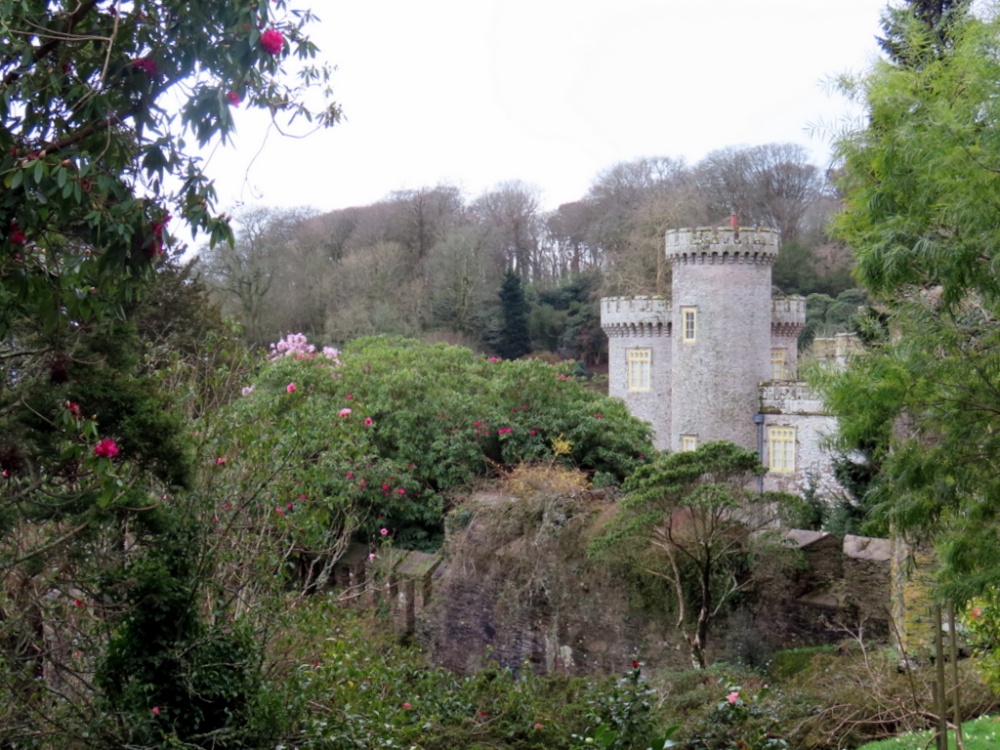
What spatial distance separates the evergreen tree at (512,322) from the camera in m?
42.4

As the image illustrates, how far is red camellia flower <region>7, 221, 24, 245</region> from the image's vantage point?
365 cm

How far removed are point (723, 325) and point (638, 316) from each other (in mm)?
3235

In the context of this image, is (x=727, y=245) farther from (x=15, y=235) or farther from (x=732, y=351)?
(x=15, y=235)

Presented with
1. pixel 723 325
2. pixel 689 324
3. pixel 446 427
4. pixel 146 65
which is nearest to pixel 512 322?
pixel 689 324

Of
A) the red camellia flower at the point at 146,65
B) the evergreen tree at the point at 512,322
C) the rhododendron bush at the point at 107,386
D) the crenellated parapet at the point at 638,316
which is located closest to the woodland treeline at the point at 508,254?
the evergreen tree at the point at 512,322

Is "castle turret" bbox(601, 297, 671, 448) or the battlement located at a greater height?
the battlement

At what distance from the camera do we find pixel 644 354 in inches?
1208

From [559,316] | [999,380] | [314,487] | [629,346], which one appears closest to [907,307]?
[999,380]

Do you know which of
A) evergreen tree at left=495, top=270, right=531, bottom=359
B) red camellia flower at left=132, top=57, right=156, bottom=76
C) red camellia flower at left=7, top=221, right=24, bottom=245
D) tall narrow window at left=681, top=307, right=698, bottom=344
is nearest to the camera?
red camellia flower at left=7, top=221, right=24, bottom=245

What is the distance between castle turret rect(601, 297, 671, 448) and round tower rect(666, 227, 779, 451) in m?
1.93

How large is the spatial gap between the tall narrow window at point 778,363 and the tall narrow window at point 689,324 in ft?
10.1

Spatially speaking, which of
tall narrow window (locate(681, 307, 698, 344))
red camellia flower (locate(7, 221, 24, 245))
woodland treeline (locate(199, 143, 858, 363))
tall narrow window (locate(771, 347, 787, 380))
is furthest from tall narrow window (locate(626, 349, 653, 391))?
red camellia flower (locate(7, 221, 24, 245))

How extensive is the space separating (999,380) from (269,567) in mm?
4673

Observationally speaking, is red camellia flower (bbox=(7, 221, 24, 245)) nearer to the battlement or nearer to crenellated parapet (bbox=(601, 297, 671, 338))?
the battlement
